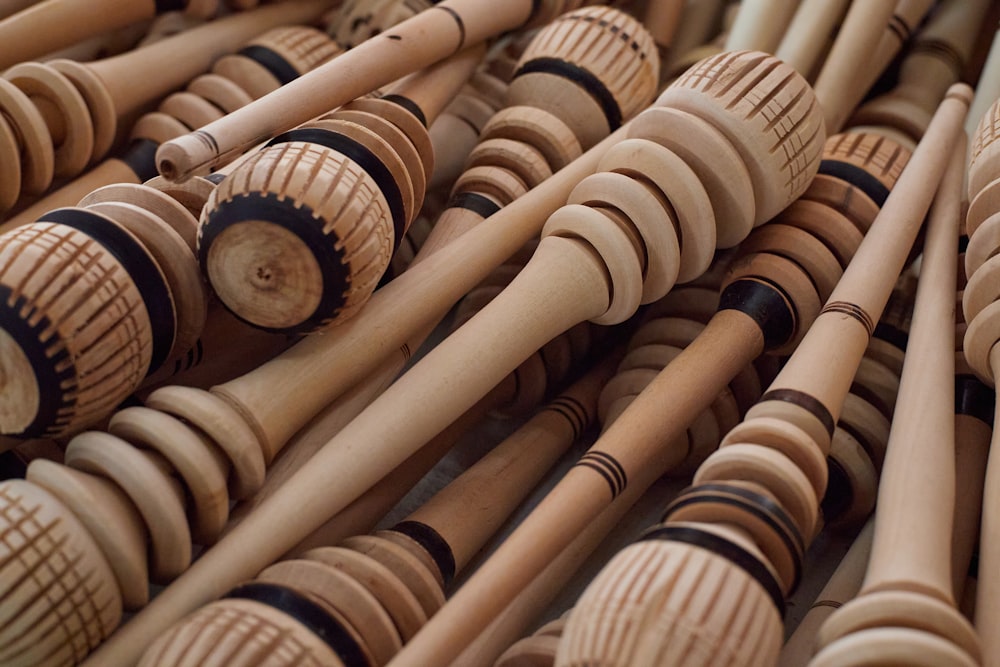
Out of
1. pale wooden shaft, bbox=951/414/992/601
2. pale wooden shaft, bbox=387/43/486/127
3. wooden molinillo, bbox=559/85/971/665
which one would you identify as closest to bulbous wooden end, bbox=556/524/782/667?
wooden molinillo, bbox=559/85/971/665

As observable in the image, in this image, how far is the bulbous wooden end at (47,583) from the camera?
0.41 metres

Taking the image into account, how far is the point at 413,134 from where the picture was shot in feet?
1.85

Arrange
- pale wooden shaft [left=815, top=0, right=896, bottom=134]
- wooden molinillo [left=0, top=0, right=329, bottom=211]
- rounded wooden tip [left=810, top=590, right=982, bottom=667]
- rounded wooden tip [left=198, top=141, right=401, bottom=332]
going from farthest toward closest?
pale wooden shaft [left=815, top=0, right=896, bottom=134] < wooden molinillo [left=0, top=0, right=329, bottom=211] < rounded wooden tip [left=198, top=141, right=401, bottom=332] < rounded wooden tip [left=810, top=590, right=982, bottom=667]

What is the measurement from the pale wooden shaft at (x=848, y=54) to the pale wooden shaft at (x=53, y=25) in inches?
18.8

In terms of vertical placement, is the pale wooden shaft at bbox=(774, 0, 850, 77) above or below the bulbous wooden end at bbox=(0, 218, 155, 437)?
above

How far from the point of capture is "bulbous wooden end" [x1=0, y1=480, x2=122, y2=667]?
41 cm

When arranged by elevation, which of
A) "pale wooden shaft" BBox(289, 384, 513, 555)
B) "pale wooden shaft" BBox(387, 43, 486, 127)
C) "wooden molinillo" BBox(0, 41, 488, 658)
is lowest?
"pale wooden shaft" BBox(289, 384, 513, 555)

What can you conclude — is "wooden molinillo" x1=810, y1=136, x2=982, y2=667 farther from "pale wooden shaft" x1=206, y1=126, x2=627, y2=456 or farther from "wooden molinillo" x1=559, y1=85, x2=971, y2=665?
"pale wooden shaft" x1=206, y1=126, x2=627, y2=456

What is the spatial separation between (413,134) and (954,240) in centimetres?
30

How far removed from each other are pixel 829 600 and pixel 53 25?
58 centimetres

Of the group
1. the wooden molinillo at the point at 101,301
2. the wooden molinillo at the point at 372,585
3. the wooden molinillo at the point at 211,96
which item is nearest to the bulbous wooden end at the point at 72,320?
the wooden molinillo at the point at 101,301

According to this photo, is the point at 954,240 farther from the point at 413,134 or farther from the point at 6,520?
the point at 6,520

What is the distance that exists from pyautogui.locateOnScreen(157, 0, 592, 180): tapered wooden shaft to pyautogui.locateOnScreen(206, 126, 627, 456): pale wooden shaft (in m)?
0.10

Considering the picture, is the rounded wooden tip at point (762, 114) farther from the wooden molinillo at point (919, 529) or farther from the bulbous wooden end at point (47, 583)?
the bulbous wooden end at point (47, 583)
